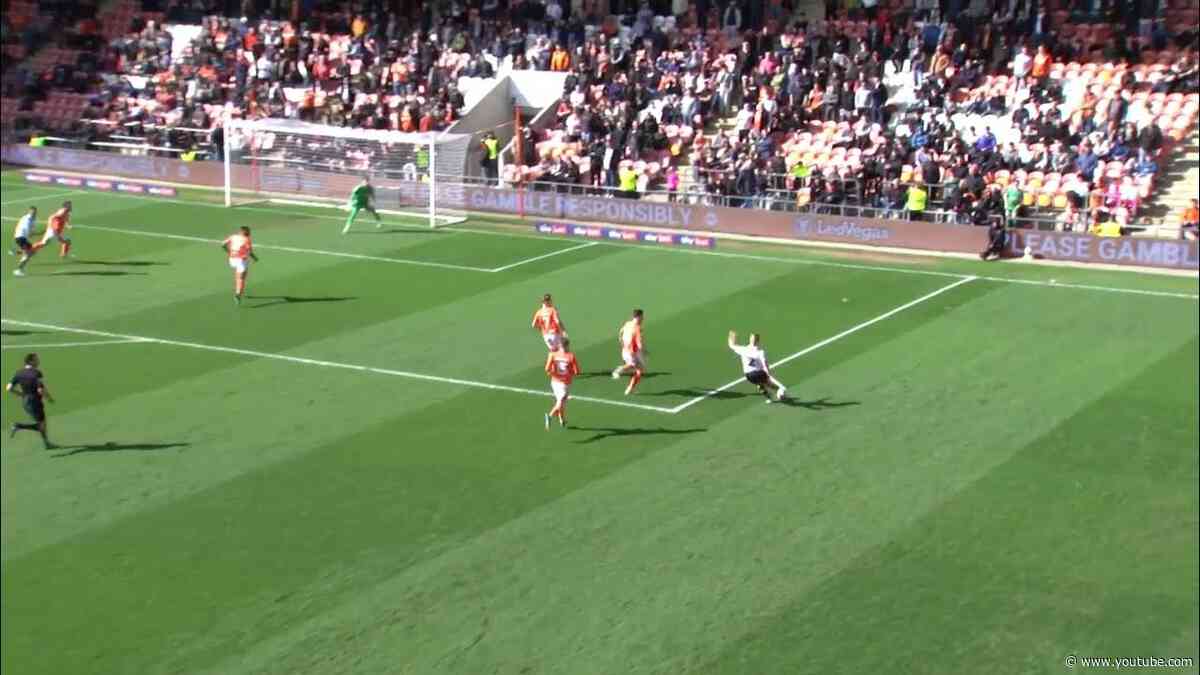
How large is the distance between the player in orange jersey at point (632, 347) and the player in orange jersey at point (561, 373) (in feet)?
1.35

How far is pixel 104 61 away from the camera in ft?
145

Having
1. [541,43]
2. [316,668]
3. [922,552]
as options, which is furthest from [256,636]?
[541,43]

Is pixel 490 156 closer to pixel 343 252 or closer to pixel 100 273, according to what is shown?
pixel 343 252

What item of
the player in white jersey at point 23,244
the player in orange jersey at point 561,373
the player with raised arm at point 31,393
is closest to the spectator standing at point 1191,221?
the player in orange jersey at point 561,373

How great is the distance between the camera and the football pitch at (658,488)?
11102 millimetres

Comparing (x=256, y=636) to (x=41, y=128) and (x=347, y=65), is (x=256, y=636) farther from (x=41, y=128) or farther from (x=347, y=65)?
(x=41, y=128)

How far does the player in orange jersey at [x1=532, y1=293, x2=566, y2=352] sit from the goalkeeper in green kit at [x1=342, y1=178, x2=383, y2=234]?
12.3 meters

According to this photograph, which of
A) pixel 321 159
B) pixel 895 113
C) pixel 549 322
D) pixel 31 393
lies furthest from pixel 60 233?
pixel 895 113

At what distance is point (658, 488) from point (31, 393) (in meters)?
5.67

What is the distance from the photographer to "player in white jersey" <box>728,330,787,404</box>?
10.2m

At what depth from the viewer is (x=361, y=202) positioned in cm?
2447

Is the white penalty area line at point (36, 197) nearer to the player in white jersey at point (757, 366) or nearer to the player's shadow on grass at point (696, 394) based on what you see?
the player's shadow on grass at point (696, 394)
